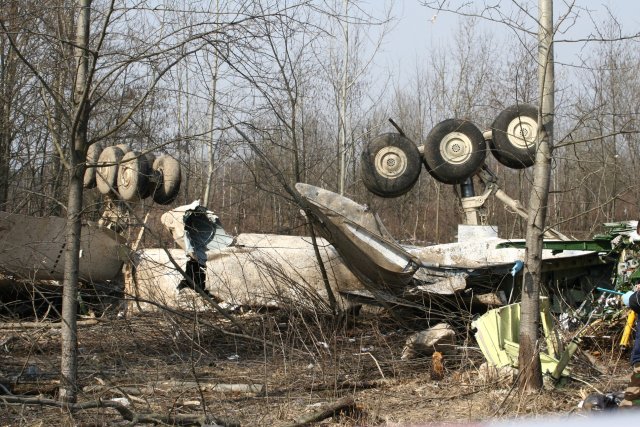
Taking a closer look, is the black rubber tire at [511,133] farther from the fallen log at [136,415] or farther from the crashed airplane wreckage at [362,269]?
the fallen log at [136,415]

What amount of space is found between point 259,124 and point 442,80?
24.4 meters

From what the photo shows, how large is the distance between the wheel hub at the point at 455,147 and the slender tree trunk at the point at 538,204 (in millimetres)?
4913

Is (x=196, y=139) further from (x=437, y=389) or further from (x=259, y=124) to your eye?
(x=437, y=389)

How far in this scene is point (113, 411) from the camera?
→ 5.57 meters

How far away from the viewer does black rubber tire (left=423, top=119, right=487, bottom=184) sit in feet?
35.2

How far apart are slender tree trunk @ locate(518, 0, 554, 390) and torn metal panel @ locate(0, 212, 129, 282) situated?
512 centimetres

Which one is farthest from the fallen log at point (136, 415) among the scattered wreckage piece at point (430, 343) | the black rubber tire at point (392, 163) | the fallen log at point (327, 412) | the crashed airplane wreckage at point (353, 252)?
the black rubber tire at point (392, 163)

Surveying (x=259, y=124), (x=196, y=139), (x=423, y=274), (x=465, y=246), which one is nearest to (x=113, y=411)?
(x=196, y=139)

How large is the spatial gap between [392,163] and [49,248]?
16.3 feet

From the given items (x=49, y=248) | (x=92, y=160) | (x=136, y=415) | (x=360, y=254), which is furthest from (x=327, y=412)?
(x=49, y=248)

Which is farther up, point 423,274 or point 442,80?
point 442,80

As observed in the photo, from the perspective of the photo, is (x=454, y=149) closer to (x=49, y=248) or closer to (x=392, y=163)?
(x=392, y=163)

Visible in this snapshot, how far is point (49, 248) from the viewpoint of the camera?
10484 mm

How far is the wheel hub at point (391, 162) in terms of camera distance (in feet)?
35.8
